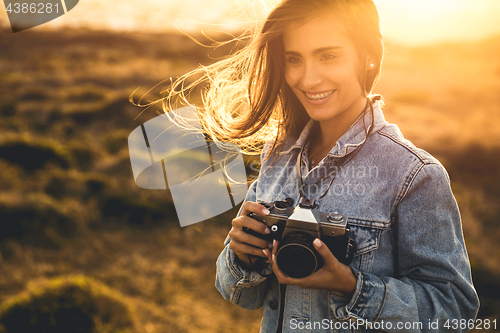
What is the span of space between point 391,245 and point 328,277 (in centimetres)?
26

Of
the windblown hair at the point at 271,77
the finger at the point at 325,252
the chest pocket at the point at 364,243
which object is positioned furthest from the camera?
the windblown hair at the point at 271,77

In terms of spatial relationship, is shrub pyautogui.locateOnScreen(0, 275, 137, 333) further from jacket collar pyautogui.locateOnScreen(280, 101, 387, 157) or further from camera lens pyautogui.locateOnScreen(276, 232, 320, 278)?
jacket collar pyautogui.locateOnScreen(280, 101, 387, 157)

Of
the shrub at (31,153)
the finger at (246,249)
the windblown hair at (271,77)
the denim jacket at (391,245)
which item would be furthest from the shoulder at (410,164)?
the shrub at (31,153)

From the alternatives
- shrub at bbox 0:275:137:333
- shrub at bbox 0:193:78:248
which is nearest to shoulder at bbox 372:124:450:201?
shrub at bbox 0:275:137:333

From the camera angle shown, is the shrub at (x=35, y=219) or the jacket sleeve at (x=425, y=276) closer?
the jacket sleeve at (x=425, y=276)

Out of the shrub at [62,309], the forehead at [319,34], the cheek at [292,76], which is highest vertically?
the forehead at [319,34]

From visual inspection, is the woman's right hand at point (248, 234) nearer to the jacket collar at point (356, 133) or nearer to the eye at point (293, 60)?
the jacket collar at point (356, 133)

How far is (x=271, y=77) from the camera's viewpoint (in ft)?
4.55

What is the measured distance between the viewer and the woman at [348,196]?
936mm

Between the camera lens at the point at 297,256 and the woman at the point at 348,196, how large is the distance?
22 millimetres

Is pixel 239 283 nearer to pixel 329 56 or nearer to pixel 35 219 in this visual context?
pixel 329 56

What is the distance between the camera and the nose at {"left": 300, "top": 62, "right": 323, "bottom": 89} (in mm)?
1106

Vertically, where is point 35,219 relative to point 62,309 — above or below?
below

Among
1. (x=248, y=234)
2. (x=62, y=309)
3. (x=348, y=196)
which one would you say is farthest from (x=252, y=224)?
(x=62, y=309)
